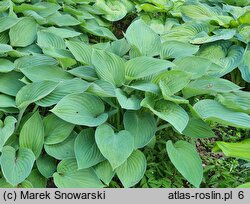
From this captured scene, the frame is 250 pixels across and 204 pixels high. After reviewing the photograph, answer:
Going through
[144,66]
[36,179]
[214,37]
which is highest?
[144,66]

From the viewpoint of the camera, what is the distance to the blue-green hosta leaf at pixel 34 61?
2096 millimetres

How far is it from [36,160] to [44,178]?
0.09 meters

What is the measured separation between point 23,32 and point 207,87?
3.65ft

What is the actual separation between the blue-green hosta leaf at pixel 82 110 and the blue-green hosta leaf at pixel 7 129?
7.3 inches

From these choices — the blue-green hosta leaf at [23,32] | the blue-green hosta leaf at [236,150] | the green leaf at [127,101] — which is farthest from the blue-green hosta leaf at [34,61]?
the blue-green hosta leaf at [236,150]

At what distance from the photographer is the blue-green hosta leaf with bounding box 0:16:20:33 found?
2.28 meters

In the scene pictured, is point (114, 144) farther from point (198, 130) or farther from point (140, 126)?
point (198, 130)

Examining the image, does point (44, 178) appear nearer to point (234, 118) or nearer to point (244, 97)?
point (234, 118)

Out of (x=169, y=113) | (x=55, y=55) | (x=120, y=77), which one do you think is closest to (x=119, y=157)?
(x=169, y=113)

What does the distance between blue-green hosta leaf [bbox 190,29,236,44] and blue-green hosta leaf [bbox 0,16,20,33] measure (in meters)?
1.05

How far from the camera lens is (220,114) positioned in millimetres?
1823

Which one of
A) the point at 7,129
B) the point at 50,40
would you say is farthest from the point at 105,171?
the point at 50,40

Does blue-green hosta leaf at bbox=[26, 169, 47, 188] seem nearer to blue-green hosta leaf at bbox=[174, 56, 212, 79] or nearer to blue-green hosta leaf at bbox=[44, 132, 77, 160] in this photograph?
blue-green hosta leaf at bbox=[44, 132, 77, 160]

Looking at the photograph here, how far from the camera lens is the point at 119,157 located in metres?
1.64
